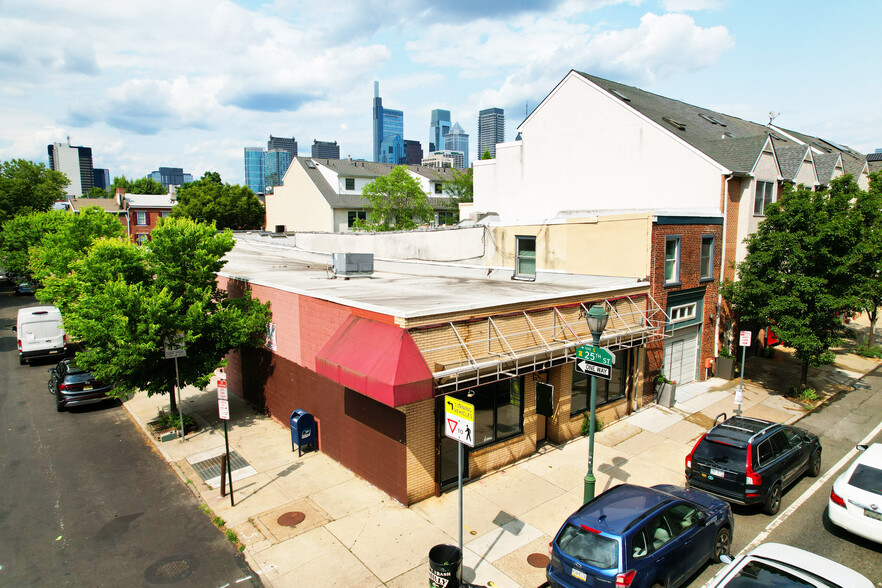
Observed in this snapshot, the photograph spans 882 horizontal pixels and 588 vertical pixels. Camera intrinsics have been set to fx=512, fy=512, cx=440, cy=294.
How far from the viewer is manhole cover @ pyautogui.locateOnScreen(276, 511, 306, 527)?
36.0 ft

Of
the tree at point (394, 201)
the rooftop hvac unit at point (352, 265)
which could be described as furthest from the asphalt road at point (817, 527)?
the tree at point (394, 201)

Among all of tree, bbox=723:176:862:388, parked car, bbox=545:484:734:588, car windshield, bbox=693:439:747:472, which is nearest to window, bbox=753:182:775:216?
tree, bbox=723:176:862:388

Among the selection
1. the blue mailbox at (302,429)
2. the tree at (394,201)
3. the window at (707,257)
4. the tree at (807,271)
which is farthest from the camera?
the tree at (394,201)

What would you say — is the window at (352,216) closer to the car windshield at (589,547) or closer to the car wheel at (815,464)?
the car wheel at (815,464)

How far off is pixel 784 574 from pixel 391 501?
7662mm

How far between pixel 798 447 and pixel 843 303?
779 cm

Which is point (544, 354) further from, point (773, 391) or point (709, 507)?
point (773, 391)

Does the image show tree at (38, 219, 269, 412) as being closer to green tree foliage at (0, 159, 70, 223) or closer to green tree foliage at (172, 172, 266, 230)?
green tree foliage at (172, 172, 266, 230)

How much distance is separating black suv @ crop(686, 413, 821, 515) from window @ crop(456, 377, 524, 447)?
4.32 metres

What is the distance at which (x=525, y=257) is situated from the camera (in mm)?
21875

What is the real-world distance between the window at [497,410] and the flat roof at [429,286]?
221cm

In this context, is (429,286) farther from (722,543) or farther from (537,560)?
(722,543)

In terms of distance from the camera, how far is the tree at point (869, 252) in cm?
1814

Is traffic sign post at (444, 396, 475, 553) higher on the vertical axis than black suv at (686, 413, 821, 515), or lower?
higher
